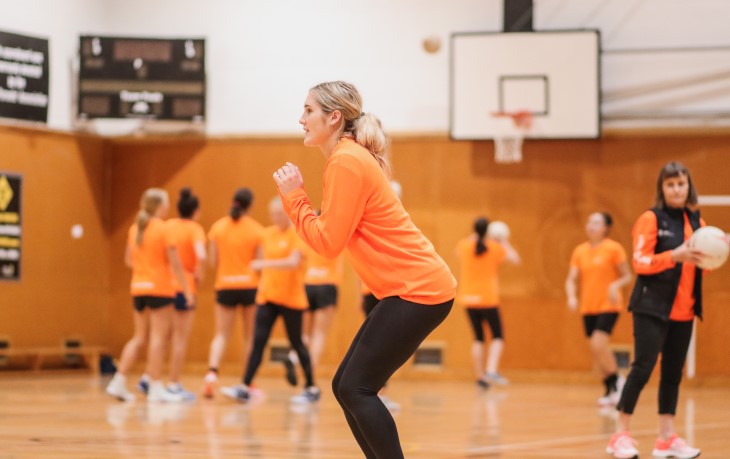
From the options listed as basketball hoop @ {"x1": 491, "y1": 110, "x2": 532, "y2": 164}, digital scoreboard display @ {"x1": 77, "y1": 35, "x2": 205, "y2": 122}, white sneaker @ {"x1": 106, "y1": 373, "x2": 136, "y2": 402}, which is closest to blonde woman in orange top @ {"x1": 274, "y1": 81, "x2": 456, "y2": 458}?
white sneaker @ {"x1": 106, "y1": 373, "x2": 136, "y2": 402}

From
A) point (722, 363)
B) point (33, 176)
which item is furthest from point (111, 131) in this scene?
point (722, 363)

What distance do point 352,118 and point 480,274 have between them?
8.72 meters

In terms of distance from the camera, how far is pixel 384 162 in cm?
429

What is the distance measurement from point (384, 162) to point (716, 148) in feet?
34.9

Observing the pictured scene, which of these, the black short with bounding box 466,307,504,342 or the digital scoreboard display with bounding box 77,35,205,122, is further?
the digital scoreboard display with bounding box 77,35,205,122

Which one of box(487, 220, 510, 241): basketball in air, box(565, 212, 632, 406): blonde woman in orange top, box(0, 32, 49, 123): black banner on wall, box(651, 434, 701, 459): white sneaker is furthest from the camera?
box(0, 32, 49, 123): black banner on wall

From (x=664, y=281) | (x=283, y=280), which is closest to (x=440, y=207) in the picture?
(x=283, y=280)

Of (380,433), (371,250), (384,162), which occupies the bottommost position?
(380,433)

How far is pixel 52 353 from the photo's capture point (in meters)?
14.7

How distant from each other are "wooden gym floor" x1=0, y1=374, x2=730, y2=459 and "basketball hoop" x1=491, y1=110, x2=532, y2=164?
11.2 ft

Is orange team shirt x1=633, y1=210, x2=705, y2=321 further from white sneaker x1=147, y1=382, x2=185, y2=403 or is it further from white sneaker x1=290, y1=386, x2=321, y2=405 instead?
white sneaker x1=147, y1=382, x2=185, y2=403

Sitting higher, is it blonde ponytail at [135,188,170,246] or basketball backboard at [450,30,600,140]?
basketball backboard at [450,30,600,140]

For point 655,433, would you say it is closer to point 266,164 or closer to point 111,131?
point 266,164

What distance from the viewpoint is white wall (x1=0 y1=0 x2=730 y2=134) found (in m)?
14.3
